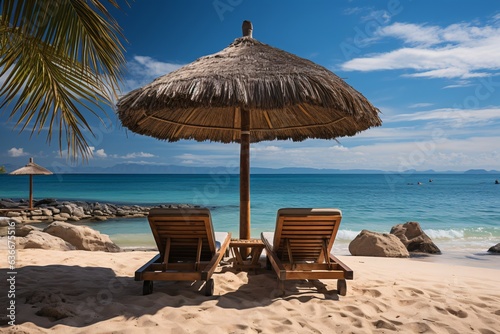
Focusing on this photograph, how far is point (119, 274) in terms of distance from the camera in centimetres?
422

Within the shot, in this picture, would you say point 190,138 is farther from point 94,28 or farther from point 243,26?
point 94,28

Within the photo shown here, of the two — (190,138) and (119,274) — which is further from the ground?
(190,138)

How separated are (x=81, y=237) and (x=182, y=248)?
3.83m

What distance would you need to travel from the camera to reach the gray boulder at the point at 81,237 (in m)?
6.63

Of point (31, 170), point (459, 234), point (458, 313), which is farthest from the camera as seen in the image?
point (31, 170)

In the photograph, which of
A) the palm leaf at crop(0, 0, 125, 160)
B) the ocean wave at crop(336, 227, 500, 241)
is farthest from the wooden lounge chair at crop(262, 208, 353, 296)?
the ocean wave at crop(336, 227, 500, 241)

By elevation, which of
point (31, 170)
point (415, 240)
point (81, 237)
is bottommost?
point (415, 240)

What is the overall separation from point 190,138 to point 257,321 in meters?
3.68

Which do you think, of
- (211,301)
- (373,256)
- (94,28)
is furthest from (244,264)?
(373,256)

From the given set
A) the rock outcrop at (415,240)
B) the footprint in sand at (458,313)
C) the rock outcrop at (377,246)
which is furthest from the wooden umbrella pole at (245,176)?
the rock outcrop at (415,240)

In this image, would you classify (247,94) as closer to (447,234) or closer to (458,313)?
(458,313)

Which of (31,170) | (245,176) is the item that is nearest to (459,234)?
(245,176)

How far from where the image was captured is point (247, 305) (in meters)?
3.05

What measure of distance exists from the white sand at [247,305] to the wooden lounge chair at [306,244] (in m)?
0.22
